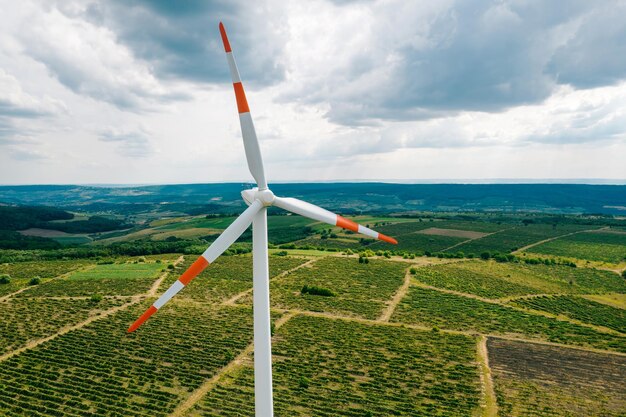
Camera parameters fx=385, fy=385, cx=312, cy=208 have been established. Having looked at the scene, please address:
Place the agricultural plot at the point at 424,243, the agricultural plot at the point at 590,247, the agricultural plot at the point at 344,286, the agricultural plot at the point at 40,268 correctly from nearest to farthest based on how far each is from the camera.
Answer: the agricultural plot at the point at 344,286 < the agricultural plot at the point at 40,268 < the agricultural plot at the point at 590,247 < the agricultural plot at the point at 424,243

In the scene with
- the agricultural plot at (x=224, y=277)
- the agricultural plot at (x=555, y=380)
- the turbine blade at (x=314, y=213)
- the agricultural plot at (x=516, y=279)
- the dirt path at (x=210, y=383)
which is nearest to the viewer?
the turbine blade at (x=314, y=213)

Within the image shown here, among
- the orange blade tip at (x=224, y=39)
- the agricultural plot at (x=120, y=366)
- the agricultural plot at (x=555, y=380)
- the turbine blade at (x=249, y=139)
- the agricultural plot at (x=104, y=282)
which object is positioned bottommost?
the agricultural plot at (x=555, y=380)

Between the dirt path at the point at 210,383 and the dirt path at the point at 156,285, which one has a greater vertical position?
the dirt path at the point at 156,285

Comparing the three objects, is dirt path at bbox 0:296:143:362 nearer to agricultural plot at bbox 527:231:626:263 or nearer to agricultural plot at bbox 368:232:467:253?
agricultural plot at bbox 368:232:467:253

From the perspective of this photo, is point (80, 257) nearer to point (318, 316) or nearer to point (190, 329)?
point (190, 329)

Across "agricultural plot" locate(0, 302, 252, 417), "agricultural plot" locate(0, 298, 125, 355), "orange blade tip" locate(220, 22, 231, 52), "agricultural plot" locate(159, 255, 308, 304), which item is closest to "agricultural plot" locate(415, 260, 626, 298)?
"agricultural plot" locate(159, 255, 308, 304)

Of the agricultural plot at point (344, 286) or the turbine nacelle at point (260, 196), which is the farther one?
the agricultural plot at point (344, 286)

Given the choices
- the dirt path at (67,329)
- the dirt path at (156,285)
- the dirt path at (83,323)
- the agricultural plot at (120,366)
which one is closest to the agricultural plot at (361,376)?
the agricultural plot at (120,366)

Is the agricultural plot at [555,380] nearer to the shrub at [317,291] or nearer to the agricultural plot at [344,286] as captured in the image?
the agricultural plot at [344,286]
